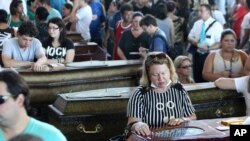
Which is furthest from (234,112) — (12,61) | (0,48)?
(0,48)

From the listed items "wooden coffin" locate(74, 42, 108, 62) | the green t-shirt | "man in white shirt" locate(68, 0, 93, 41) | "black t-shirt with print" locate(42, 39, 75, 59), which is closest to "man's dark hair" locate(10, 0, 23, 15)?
"wooden coffin" locate(74, 42, 108, 62)

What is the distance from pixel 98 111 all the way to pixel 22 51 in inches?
83.1

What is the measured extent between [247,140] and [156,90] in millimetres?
1064

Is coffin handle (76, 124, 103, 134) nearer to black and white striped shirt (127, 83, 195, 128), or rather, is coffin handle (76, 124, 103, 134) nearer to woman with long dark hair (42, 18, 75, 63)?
black and white striped shirt (127, 83, 195, 128)

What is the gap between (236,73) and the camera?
775 cm

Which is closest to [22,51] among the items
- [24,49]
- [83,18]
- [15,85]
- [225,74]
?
[24,49]

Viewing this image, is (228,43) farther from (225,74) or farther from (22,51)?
(22,51)

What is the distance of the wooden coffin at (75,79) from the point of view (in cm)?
764

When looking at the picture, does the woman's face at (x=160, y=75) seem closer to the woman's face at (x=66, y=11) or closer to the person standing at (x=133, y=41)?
the person standing at (x=133, y=41)

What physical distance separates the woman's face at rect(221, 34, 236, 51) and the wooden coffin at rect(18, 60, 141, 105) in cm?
109

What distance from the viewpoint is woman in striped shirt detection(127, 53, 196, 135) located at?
5.52m

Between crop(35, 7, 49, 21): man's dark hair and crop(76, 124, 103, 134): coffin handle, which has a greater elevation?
crop(35, 7, 49, 21): man's dark hair

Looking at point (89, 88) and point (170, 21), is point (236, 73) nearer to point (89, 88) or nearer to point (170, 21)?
point (89, 88)

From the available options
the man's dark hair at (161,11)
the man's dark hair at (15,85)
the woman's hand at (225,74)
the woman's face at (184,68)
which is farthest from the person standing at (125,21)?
the man's dark hair at (15,85)
